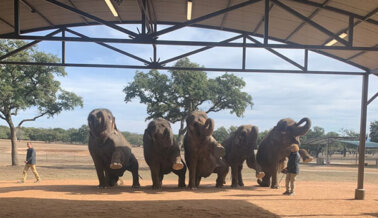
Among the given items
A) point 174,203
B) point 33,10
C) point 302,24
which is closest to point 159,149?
point 174,203

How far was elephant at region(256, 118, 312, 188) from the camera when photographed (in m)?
13.3

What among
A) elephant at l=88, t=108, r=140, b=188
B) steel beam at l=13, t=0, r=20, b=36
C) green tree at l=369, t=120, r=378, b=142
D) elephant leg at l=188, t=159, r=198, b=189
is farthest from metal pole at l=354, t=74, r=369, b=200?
green tree at l=369, t=120, r=378, b=142

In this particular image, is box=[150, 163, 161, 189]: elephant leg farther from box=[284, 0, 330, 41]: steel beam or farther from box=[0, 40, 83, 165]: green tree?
box=[0, 40, 83, 165]: green tree

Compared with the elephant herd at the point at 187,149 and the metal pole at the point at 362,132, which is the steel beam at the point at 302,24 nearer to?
the metal pole at the point at 362,132

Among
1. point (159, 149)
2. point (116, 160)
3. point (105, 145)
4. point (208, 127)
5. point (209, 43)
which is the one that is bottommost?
point (116, 160)

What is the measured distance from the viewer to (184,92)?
24.5m

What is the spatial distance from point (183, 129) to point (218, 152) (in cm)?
1236

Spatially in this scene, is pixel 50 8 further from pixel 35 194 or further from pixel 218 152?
pixel 218 152

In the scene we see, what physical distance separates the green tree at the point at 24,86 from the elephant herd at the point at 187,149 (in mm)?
12308

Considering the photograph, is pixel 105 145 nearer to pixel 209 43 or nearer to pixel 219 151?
pixel 219 151

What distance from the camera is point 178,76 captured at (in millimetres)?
24516

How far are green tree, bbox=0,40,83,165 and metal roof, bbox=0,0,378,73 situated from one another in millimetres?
13364

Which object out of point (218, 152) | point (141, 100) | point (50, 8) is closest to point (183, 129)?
point (141, 100)

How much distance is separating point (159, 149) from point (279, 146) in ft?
16.3
